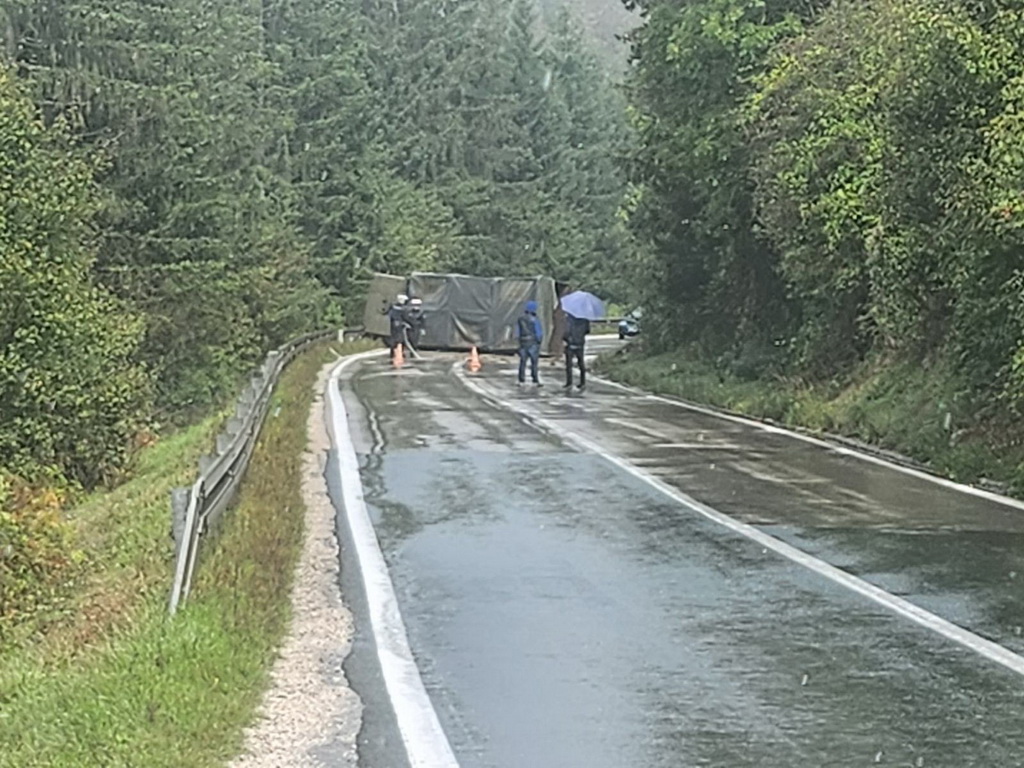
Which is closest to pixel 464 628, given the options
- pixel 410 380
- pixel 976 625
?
pixel 976 625

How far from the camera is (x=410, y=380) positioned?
35406mm

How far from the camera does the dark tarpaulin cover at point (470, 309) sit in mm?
53688

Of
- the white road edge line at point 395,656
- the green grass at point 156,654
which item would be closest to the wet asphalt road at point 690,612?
the white road edge line at point 395,656

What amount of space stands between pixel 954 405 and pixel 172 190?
98.9ft

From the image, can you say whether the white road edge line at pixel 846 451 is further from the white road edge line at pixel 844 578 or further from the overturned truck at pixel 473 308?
the overturned truck at pixel 473 308

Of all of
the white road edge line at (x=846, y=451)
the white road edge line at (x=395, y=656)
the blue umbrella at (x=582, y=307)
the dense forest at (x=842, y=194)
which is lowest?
the white road edge line at (x=846, y=451)

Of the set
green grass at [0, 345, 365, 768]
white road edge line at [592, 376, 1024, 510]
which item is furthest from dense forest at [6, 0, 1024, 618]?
green grass at [0, 345, 365, 768]

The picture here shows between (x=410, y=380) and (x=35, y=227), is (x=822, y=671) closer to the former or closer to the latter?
(x=35, y=227)

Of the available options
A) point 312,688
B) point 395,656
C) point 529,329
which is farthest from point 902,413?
point 312,688

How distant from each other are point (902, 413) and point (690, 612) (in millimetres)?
12347

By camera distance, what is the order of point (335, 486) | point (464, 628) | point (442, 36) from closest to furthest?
1. point (464, 628)
2. point (335, 486)
3. point (442, 36)

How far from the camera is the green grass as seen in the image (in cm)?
710

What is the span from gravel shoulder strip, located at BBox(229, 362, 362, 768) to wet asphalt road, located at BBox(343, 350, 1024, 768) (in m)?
0.16

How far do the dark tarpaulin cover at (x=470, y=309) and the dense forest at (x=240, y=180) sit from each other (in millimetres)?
5555
